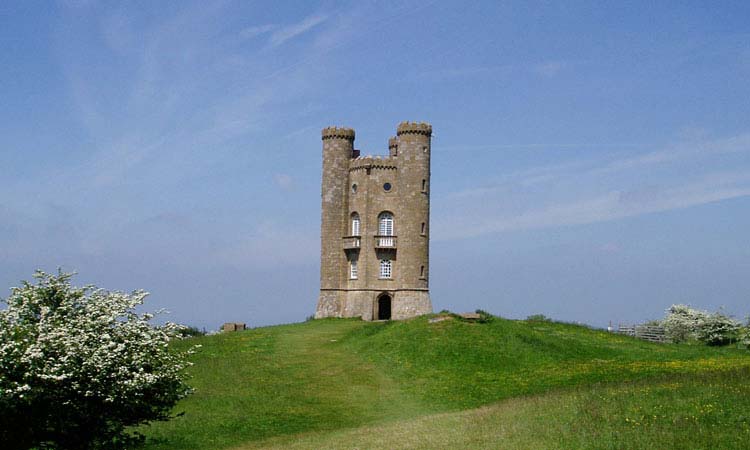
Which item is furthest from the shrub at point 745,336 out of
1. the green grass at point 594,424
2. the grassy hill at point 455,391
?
the green grass at point 594,424

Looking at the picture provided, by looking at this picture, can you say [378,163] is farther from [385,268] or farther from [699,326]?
[699,326]

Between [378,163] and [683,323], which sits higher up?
[378,163]

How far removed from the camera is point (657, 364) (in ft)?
125

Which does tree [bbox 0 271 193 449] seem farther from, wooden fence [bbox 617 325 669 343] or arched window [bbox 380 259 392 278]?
wooden fence [bbox 617 325 669 343]

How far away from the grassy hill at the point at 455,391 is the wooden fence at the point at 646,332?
6.88 meters

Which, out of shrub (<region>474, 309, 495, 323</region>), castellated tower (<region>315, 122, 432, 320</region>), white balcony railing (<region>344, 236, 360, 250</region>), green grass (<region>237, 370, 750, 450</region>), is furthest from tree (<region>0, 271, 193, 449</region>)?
white balcony railing (<region>344, 236, 360, 250</region>)

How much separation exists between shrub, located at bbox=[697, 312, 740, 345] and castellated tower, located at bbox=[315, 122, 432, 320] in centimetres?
2037

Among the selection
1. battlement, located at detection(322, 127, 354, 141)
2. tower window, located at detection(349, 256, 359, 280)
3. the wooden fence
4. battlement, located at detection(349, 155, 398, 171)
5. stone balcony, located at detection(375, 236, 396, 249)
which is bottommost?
the wooden fence

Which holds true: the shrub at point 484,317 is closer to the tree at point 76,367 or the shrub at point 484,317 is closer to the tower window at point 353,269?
the tower window at point 353,269

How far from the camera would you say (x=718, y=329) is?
5603cm

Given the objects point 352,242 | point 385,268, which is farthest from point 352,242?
point 385,268

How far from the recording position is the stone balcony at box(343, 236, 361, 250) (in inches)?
2611

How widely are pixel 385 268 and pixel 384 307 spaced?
3.61 m

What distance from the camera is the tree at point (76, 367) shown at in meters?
18.8
